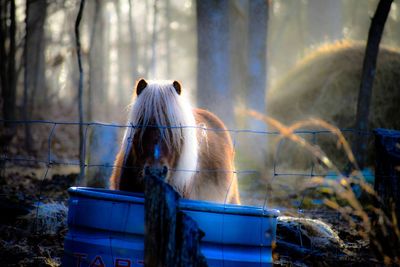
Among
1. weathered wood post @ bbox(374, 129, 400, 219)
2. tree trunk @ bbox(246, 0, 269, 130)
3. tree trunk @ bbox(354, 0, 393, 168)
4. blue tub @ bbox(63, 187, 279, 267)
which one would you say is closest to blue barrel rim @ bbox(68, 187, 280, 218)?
blue tub @ bbox(63, 187, 279, 267)

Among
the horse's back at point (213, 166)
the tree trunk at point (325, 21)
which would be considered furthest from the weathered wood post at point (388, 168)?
the tree trunk at point (325, 21)

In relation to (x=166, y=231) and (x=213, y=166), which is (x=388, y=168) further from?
(x=166, y=231)

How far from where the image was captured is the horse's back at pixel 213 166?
4.80m

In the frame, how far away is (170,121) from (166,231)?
1.52 metres

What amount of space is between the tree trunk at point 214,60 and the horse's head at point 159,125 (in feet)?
19.6

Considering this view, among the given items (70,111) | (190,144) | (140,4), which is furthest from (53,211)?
(140,4)

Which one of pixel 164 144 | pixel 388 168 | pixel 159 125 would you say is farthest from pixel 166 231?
pixel 388 168

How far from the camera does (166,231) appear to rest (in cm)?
292

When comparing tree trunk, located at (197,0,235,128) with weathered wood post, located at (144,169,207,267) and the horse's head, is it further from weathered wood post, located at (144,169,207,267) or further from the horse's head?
weathered wood post, located at (144,169,207,267)

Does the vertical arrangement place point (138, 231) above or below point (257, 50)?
below

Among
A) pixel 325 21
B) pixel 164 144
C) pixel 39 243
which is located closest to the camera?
pixel 164 144

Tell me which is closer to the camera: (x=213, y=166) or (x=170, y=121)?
(x=170, y=121)

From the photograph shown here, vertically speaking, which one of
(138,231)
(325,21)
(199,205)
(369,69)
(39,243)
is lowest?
(39,243)

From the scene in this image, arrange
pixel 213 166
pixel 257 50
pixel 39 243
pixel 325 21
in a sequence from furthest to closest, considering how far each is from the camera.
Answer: pixel 325 21 → pixel 257 50 → pixel 213 166 → pixel 39 243
